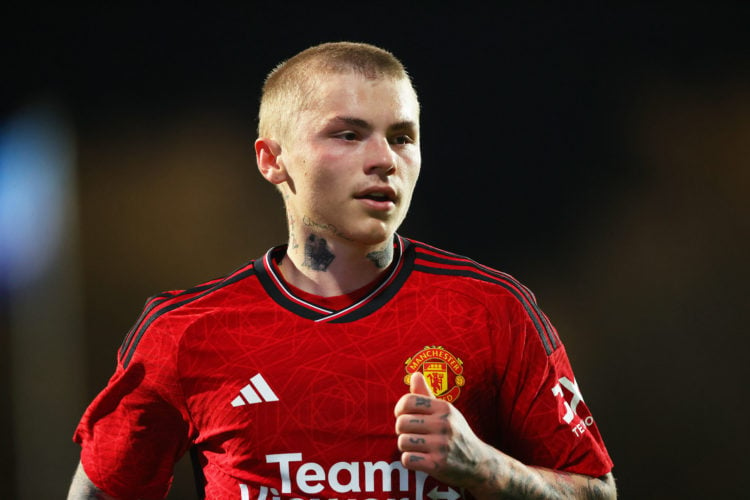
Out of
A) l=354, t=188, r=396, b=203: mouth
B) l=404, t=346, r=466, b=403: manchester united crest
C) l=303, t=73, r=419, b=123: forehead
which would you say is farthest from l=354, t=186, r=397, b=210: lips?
l=404, t=346, r=466, b=403: manchester united crest

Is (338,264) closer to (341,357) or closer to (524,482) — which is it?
(341,357)

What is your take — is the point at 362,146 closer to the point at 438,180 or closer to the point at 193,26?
the point at 438,180

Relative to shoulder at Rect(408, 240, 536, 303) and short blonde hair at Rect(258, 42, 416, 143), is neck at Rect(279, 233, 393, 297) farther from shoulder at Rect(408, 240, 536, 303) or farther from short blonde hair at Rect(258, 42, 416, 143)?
short blonde hair at Rect(258, 42, 416, 143)

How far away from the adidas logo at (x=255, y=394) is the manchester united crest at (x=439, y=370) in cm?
19

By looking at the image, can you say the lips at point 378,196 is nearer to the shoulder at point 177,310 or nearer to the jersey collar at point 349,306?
the jersey collar at point 349,306

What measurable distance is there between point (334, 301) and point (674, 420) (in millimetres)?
1703

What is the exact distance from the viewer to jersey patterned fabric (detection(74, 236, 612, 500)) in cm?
100

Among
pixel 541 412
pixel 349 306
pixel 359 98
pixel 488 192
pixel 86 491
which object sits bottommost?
pixel 86 491

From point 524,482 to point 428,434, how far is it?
0.17 m

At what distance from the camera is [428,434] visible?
2.84 feet

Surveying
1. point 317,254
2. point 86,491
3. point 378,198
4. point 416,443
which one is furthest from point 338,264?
point 86,491

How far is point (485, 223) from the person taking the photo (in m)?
2.41

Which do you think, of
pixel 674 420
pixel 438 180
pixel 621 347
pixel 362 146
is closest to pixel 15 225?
pixel 438 180

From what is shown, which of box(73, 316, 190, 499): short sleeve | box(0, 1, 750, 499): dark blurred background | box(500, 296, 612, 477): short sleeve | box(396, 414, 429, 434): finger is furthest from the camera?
box(0, 1, 750, 499): dark blurred background
